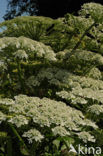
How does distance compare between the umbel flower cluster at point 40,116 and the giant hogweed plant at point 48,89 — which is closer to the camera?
the umbel flower cluster at point 40,116

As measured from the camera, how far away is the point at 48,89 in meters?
4.48

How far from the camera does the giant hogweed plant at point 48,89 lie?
306 centimetres

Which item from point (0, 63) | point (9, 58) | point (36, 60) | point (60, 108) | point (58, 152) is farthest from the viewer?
point (36, 60)

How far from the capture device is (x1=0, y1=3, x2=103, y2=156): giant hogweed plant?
306 cm

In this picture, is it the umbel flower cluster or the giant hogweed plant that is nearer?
the umbel flower cluster

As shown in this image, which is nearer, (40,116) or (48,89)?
(40,116)

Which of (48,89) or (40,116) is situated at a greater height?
(40,116)

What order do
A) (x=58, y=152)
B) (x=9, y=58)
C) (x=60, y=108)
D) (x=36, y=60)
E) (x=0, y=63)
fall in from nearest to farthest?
1. (x=60, y=108)
2. (x=58, y=152)
3. (x=0, y=63)
4. (x=9, y=58)
5. (x=36, y=60)

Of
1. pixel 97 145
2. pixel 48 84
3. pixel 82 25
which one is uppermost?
pixel 82 25

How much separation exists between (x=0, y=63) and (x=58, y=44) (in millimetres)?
1953

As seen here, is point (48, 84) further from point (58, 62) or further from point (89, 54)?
point (89, 54)

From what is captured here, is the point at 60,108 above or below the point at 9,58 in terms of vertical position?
below

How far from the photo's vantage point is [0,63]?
4.05 meters

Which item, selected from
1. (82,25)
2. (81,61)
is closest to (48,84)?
(81,61)
